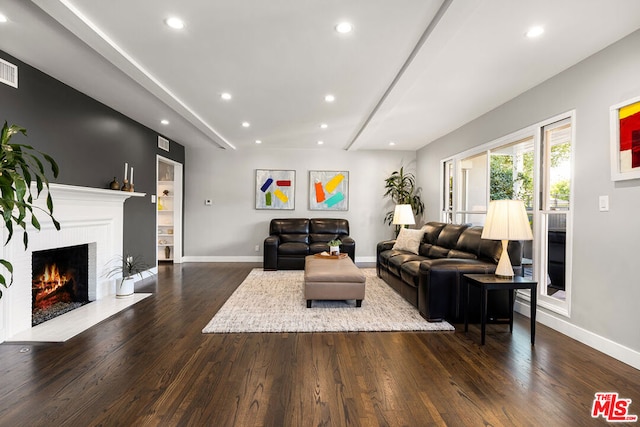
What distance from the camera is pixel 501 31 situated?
99.0 inches

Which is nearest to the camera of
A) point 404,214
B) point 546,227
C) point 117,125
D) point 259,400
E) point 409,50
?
point 259,400

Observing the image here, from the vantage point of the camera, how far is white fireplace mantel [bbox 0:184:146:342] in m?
2.95

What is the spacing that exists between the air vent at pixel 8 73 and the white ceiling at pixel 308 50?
131 millimetres

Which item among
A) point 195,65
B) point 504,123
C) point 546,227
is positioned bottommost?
point 546,227

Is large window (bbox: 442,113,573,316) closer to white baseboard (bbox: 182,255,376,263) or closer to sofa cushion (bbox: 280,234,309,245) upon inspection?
sofa cushion (bbox: 280,234,309,245)

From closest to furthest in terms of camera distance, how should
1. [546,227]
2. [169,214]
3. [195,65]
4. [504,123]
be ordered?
[195,65] → [546,227] → [504,123] → [169,214]

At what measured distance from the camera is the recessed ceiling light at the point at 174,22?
2.42 metres

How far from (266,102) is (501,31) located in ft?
8.84

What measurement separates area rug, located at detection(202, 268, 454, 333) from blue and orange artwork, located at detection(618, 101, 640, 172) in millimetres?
1983

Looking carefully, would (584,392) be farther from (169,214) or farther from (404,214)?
(169,214)

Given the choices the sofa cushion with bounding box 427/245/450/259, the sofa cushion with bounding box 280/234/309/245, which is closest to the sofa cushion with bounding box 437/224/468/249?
the sofa cushion with bounding box 427/245/450/259

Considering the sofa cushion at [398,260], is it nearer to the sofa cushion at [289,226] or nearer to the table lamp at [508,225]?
the table lamp at [508,225]

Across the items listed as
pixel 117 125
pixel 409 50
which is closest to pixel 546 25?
pixel 409 50

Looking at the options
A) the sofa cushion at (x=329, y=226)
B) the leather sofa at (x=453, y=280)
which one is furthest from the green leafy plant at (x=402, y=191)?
the leather sofa at (x=453, y=280)
